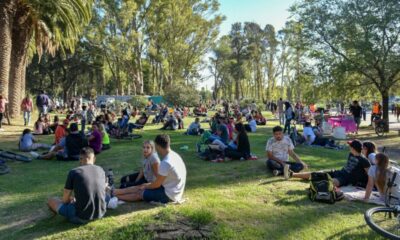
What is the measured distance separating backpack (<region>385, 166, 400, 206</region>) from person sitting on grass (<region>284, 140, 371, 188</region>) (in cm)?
104

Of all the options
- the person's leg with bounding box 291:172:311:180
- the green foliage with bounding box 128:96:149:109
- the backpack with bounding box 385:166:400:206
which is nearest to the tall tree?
the person's leg with bounding box 291:172:311:180

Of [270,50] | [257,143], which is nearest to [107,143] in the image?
[257,143]

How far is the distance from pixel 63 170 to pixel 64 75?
48114 mm

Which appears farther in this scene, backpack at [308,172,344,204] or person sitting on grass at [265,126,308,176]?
person sitting on grass at [265,126,308,176]

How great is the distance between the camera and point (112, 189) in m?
6.45

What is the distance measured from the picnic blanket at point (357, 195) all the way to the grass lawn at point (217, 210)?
0.16 meters

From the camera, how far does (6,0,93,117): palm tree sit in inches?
719

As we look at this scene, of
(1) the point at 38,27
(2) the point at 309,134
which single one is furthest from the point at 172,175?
(1) the point at 38,27

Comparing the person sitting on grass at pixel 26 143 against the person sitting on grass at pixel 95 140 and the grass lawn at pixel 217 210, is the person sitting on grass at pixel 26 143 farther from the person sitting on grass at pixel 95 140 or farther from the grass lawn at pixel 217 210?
the grass lawn at pixel 217 210

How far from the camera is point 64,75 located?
178 feet

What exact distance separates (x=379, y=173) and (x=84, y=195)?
15.1 feet

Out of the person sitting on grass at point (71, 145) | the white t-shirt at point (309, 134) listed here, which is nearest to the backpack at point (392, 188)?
the person sitting on grass at point (71, 145)

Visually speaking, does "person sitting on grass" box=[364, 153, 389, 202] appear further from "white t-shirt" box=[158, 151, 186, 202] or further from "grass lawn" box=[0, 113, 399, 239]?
"white t-shirt" box=[158, 151, 186, 202]

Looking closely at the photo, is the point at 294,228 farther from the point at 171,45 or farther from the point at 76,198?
the point at 171,45
